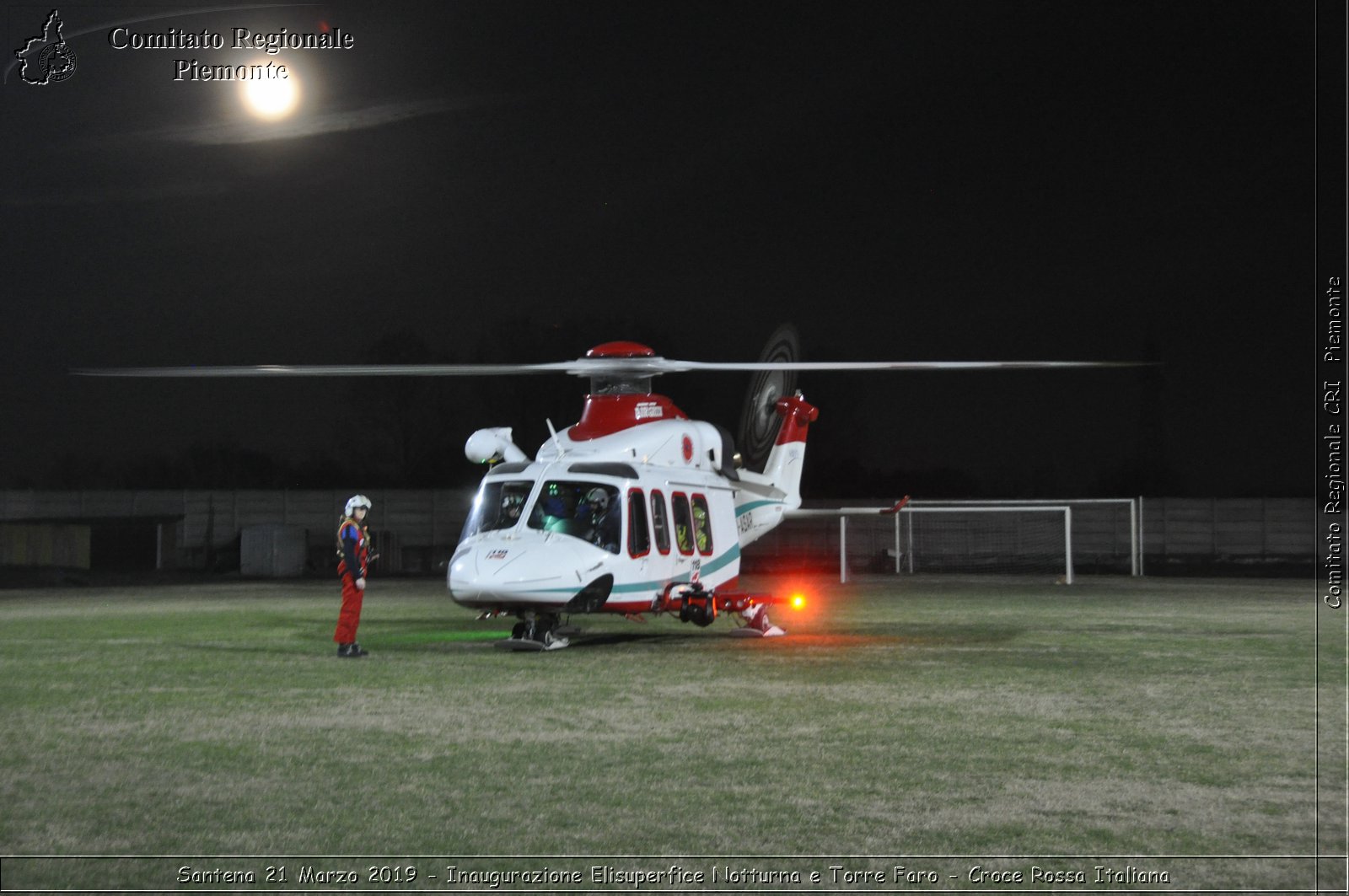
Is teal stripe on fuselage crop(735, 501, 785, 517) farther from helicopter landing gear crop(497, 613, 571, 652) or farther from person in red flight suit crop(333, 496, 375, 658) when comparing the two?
person in red flight suit crop(333, 496, 375, 658)

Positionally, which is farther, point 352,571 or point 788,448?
point 788,448

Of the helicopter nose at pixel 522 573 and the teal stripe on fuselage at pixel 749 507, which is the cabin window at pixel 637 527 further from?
the teal stripe on fuselage at pixel 749 507

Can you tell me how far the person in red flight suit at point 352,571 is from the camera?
1284 cm

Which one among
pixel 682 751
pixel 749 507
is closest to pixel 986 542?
pixel 749 507

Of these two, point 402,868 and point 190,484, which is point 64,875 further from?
point 190,484

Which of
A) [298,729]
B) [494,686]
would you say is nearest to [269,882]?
[298,729]

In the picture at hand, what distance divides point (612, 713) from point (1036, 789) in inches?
132

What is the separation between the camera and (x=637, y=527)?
46.2 feet

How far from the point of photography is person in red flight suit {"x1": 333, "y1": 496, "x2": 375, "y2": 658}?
12836mm

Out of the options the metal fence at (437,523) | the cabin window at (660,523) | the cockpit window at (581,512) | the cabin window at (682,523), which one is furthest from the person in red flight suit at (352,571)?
the metal fence at (437,523)

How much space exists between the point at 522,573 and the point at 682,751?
204 inches

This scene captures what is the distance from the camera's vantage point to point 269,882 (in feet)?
16.9

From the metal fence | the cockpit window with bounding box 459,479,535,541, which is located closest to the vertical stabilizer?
the cockpit window with bounding box 459,479,535,541

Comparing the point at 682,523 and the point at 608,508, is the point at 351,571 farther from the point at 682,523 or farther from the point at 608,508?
the point at 682,523
